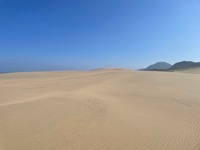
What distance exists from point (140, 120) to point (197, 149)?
2.51 m

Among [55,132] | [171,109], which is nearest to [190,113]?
[171,109]

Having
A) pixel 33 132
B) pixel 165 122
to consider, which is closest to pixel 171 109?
pixel 165 122

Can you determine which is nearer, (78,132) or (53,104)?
(78,132)

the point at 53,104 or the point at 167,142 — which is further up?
the point at 53,104

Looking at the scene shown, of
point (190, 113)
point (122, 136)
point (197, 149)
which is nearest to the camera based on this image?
point (197, 149)

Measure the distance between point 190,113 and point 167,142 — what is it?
3740mm

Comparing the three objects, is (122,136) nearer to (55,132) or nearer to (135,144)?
(135,144)

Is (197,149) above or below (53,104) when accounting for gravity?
below

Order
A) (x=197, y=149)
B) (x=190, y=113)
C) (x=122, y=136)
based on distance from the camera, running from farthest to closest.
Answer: (x=190, y=113) < (x=122, y=136) < (x=197, y=149)

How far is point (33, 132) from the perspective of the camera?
6.93 m

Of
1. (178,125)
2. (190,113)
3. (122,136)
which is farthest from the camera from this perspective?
(190,113)

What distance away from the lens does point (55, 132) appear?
6.97 metres

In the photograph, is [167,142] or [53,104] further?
[53,104]

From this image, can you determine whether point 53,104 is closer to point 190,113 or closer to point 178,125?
point 178,125
